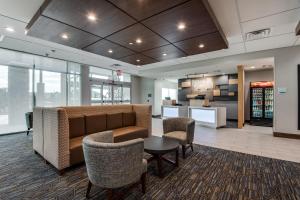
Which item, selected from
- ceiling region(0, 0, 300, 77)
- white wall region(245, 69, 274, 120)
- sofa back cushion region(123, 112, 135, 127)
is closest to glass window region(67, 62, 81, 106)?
ceiling region(0, 0, 300, 77)

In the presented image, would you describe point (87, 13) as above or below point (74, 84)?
above

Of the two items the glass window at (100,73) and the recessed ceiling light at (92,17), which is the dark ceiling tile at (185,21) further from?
the glass window at (100,73)

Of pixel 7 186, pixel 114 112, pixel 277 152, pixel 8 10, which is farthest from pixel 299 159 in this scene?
pixel 8 10

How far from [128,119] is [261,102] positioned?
764 cm

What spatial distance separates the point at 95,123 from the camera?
3625 millimetres

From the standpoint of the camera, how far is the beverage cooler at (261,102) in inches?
308

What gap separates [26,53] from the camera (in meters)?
5.51

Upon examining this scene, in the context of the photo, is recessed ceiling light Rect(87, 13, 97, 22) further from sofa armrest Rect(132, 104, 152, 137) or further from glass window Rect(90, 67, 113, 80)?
glass window Rect(90, 67, 113, 80)

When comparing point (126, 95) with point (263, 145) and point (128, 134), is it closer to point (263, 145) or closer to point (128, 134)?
point (128, 134)

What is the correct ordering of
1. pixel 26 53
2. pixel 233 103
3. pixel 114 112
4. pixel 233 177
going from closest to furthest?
pixel 233 177 → pixel 114 112 → pixel 26 53 → pixel 233 103

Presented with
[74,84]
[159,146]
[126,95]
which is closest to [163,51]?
[159,146]

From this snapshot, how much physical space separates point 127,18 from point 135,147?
2.18 m

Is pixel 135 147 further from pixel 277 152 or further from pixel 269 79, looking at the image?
pixel 269 79

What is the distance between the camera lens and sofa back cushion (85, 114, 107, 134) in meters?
3.47
